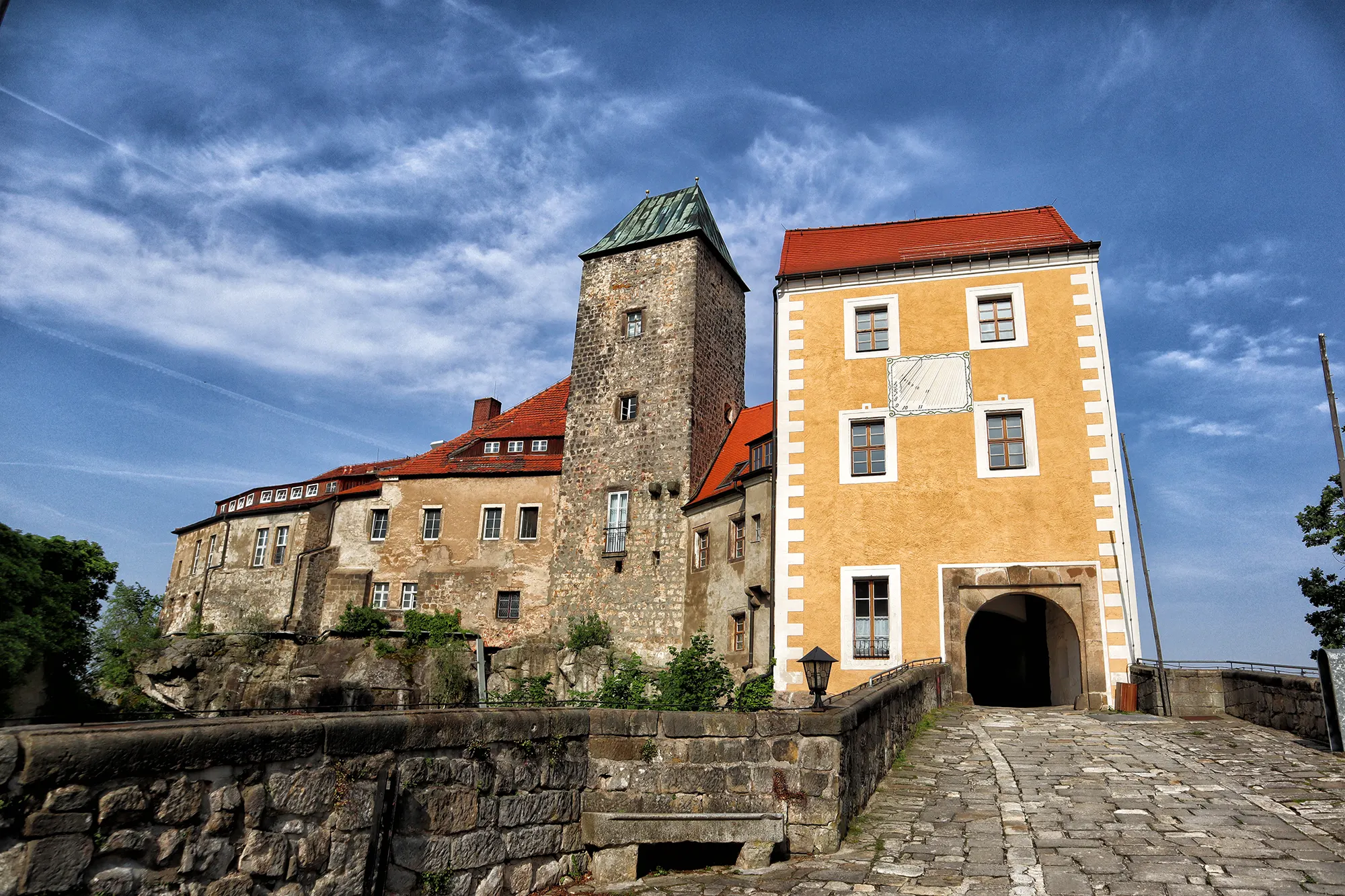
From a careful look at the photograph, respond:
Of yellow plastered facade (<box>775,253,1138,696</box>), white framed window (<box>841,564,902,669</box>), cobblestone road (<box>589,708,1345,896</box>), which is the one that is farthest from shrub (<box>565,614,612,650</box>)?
cobblestone road (<box>589,708,1345,896</box>)

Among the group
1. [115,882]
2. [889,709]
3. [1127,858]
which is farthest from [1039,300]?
[115,882]

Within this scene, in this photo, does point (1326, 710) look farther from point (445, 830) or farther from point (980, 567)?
point (445, 830)

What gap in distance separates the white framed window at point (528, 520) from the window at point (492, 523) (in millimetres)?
723

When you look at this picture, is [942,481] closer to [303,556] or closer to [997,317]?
[997,317]

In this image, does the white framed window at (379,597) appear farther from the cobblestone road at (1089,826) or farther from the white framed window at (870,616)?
the cobblestone road at (1089,826)

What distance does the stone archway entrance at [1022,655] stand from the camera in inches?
740

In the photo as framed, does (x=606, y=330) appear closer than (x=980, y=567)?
No

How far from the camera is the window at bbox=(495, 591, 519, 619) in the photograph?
109 ft

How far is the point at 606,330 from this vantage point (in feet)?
110

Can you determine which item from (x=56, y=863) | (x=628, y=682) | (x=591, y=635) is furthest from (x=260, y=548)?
(x=56, y=863)

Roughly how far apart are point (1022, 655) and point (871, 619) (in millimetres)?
6499

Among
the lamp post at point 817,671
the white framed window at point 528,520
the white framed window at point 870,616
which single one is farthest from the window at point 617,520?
the lamp post at point 817,671

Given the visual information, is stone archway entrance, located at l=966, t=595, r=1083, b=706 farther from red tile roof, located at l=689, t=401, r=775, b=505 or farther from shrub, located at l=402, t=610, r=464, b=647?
shrub, located at l=402, t=610, r=464, b=647

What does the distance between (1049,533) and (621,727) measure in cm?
1287
